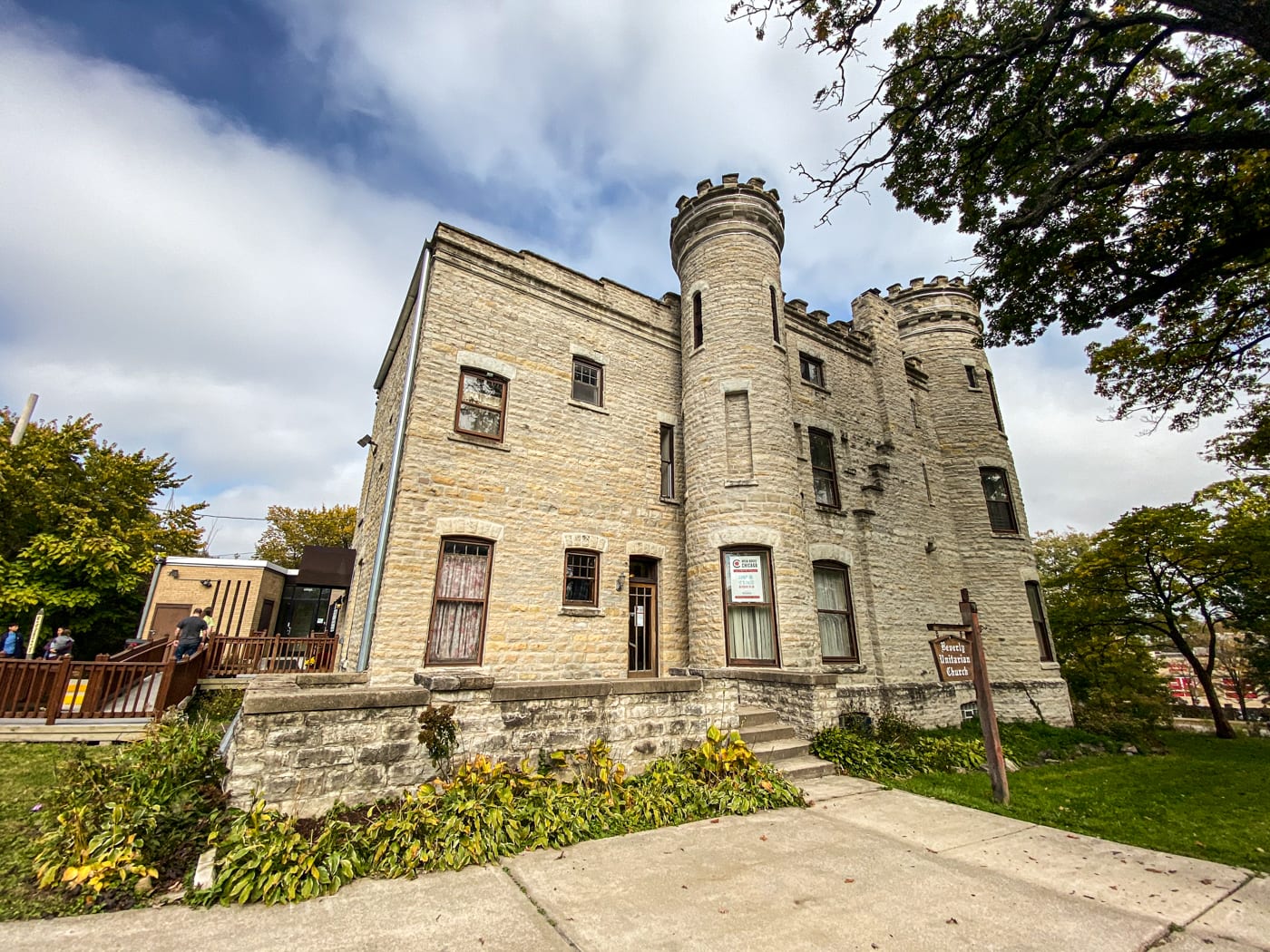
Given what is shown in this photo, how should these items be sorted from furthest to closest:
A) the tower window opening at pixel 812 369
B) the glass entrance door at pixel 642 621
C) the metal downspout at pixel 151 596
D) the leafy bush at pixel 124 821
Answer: the metal downspout at pixel 151 596, the tower window opening at pixel 812 369, the glass entrance door at pixel 642 621, the leafy bush at pixel 124 821

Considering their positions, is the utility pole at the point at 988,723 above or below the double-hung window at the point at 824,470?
below

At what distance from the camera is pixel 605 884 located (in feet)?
12.6

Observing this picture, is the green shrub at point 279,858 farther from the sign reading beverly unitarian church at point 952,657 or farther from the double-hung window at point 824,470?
the double-hung window at point 824,470

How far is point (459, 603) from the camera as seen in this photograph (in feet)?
30.0

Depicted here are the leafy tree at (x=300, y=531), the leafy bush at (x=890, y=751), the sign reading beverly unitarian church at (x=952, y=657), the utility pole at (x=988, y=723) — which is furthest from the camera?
the leafy tree at (x=300, y=531)

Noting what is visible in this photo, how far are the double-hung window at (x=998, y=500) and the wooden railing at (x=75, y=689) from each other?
19.7 meters

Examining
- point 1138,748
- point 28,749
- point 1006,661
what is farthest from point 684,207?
point 1138,748

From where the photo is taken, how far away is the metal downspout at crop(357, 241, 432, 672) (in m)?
8.38

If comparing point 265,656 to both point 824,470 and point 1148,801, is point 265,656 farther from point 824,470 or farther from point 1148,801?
point 1148,801

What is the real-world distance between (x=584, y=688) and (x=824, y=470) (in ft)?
30.9

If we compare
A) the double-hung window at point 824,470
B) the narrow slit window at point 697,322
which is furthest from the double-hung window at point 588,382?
the double-hung window at point 824,470

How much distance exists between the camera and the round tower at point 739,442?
10.1 m

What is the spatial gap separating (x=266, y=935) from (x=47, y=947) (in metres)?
1.10

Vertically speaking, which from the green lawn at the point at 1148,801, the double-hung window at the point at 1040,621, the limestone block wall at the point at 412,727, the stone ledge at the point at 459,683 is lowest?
the green lawn at the point at 1148,801
